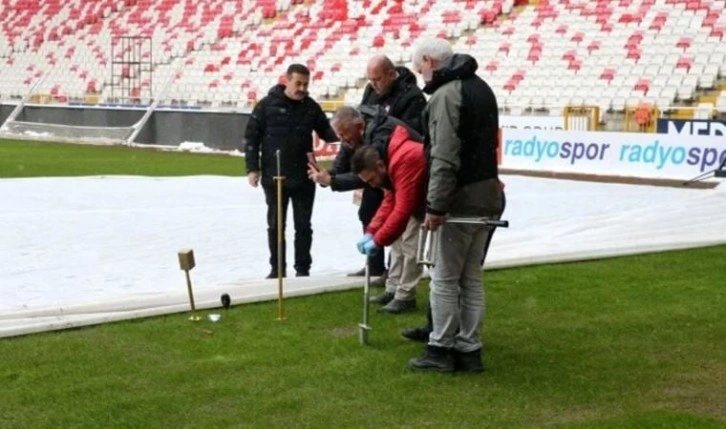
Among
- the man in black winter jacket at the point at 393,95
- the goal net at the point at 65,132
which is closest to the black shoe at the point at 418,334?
the man in black winter jacket at the point at 393,95

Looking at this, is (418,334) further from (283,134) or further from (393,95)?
(283,134)

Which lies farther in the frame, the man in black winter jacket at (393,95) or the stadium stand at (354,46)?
the stadium stand at (354,46)

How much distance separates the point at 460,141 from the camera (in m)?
6.20

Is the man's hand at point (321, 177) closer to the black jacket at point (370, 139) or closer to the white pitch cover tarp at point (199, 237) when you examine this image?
the black jacket at point (370, 139)

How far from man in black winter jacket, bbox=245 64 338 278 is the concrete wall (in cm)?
2020

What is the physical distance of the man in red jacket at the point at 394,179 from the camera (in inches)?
265

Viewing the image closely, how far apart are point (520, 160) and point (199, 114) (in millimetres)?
11621

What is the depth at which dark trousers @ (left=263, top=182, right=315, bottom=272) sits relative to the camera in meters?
9.86

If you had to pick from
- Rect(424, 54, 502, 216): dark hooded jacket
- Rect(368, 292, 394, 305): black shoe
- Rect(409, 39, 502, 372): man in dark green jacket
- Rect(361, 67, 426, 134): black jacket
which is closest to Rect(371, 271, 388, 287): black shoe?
Rect(368, 292, 394, 305): black shoe

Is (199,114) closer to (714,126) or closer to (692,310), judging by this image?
(714,126)

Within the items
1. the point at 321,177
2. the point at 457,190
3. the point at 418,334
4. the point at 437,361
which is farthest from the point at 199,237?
the point at 457,190

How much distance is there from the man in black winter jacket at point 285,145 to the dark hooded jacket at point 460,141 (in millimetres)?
3441

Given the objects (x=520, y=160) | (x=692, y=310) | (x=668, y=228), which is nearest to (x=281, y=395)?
(x=692, y=310)

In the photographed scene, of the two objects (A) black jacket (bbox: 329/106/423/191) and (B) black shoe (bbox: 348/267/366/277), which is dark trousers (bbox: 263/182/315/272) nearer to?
(B) black shoe (bbox: 348/267/366/277)
